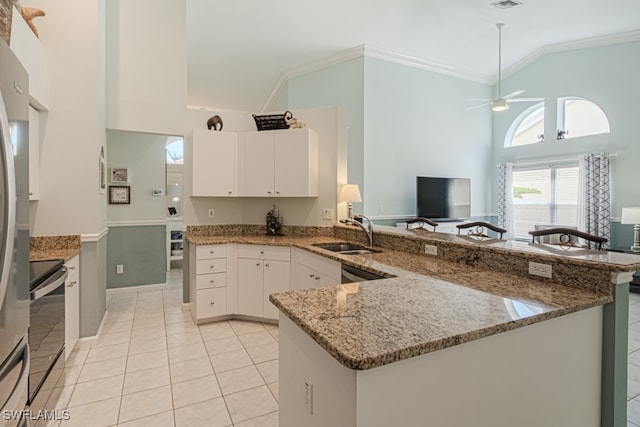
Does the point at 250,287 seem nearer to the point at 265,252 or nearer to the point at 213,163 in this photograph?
the point at 265,252

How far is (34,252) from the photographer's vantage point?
8.70 ft

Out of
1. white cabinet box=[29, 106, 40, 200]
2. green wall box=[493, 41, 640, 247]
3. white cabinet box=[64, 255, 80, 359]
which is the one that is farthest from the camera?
green wall box=[493, 41, 640, 247]

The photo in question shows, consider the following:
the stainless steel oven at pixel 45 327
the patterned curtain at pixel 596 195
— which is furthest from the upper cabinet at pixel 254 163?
the patterned curtain at pixel 596 195

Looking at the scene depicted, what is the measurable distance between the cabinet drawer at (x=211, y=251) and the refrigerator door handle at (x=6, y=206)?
7.52 feet

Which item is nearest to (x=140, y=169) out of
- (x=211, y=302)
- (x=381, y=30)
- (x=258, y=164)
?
(x=258, y=164)

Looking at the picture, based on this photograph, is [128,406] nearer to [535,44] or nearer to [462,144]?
[462,144]

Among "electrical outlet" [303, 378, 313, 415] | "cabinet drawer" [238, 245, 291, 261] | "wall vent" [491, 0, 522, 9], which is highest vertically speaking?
"wall vent" [491, 0, 522, 9]

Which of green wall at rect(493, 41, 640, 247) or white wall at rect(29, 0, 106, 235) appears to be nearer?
white wall at rect(29, 0, 106, 235)

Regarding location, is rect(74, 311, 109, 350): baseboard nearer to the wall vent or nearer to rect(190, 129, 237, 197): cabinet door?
rect(190, 129, 237, 197): cabinet door

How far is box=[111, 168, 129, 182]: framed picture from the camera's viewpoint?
14.6ft

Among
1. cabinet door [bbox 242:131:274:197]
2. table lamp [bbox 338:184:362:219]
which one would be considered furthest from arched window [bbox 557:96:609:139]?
cabinet door [bbox 242:131:274:197]

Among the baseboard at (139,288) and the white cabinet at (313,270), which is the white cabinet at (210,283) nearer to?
the white cabinet at (313,270)

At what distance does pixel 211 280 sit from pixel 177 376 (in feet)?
3.69

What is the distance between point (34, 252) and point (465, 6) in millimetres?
6052
